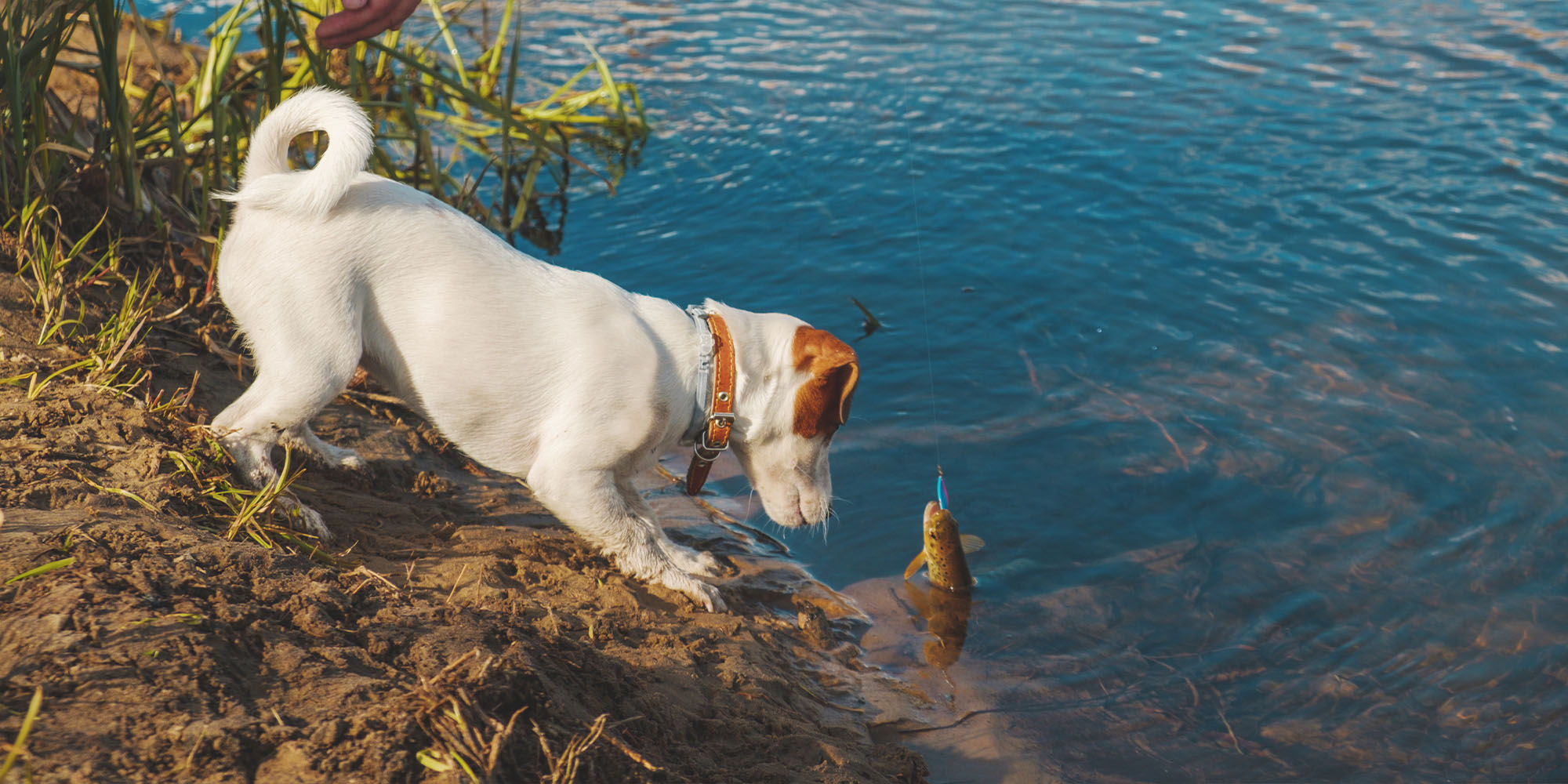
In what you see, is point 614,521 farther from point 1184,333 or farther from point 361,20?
point 1184,333

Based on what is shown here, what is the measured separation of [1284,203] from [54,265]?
788 cm

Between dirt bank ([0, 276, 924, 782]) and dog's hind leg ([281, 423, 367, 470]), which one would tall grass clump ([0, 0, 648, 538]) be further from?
dog's hind leg ([281, 423, 367, 470])

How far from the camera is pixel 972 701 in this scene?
429 centimetres

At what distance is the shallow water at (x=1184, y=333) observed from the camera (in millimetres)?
4461

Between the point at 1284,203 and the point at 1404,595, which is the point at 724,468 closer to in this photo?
the point at 1404,595

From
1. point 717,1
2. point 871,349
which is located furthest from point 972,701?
point 717,1

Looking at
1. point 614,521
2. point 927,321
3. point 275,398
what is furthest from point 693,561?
point 927,321

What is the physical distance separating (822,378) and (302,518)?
192cm

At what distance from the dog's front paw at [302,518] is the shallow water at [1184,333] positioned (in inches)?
91.4

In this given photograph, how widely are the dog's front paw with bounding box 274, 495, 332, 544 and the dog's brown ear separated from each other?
69.8 inches

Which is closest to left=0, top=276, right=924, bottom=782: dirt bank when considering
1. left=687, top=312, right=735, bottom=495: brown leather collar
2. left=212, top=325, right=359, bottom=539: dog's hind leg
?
left=212, top=325, right=359, bottom=539: dog's hind leg

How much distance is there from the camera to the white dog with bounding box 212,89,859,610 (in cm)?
384

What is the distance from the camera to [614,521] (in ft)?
14.0

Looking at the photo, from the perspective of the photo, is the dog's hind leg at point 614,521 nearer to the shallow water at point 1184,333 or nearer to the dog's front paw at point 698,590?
the dog's front paw at point 698,590
